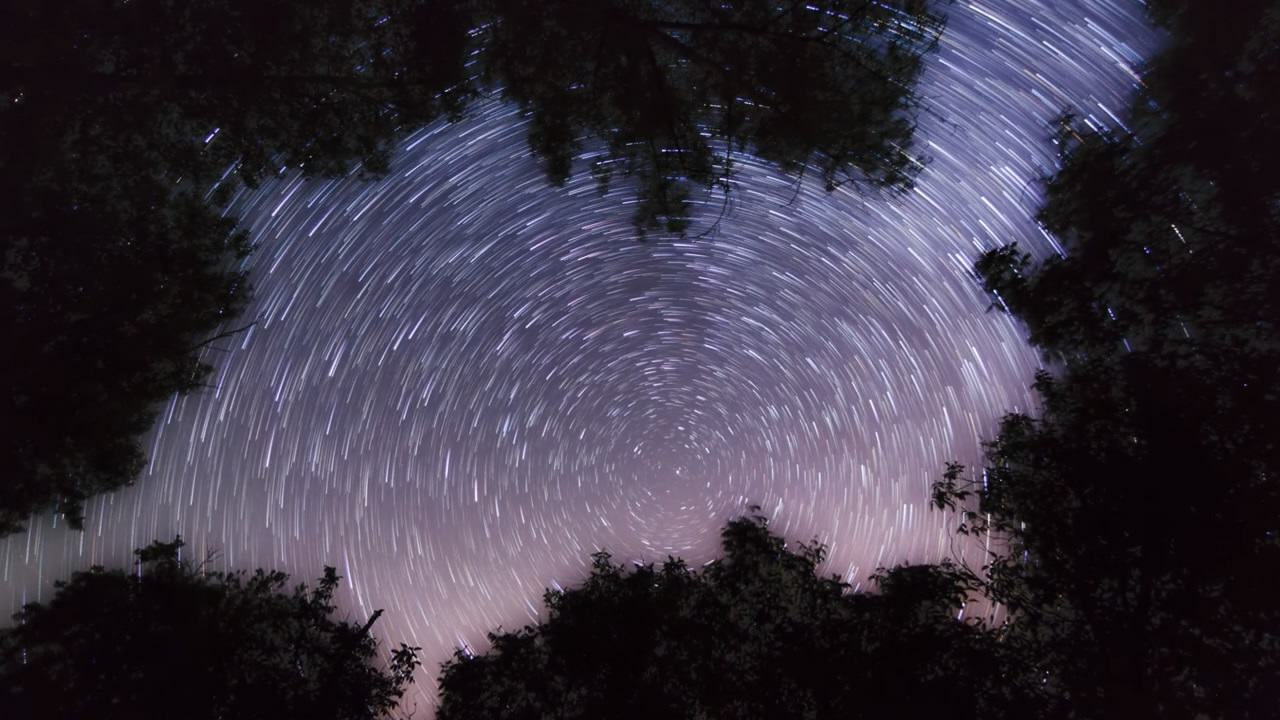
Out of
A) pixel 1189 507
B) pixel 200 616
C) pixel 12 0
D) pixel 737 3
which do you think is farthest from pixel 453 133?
pixel 1189 507

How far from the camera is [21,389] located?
5.56 meters

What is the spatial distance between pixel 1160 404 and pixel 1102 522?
1251 mm

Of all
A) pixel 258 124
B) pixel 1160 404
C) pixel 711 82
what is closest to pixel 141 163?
pixel 258 124

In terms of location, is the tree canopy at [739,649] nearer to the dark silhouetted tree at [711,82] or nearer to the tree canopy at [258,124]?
the dark silhouetted tree at [711,82]

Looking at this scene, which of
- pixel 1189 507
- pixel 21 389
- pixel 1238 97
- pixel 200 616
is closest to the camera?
pixel 1238 97

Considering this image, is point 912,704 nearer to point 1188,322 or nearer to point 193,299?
point 1188,322

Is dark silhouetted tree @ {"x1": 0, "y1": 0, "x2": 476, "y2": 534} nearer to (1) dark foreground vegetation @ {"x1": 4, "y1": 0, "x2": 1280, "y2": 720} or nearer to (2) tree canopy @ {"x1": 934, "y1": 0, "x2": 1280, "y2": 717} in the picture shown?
(1) dark foreground vegetation @ {"x1": 4, "y1": 0, "x2": 1280, "y2": 720}

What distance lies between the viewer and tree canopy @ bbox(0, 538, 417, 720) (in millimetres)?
5617

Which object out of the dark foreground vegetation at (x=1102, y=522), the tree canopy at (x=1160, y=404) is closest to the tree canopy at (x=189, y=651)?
the dark foreground vegetation at (x=1102, y=522)

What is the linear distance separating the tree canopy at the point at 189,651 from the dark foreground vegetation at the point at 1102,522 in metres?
0.10

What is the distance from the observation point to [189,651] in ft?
19.1

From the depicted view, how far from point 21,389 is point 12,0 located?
3.60m

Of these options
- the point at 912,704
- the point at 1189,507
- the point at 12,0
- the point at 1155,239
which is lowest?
the point at 912,704

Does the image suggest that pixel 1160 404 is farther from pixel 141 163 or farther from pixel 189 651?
pixel 141 163
